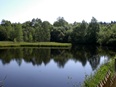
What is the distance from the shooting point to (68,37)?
7181cm

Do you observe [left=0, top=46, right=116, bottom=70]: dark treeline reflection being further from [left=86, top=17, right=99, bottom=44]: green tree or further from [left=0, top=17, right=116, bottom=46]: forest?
[left=86, top=17, right=99, bottom=44]: green tree

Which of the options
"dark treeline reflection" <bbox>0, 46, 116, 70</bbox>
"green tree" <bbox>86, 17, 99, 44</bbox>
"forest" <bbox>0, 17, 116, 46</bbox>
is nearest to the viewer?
"dark treeline reflection" <bbox>0, 46, 116, 70</bbox>

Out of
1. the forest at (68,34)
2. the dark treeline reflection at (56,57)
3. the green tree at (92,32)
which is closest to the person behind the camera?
the dark treeline reflection at (56,57)

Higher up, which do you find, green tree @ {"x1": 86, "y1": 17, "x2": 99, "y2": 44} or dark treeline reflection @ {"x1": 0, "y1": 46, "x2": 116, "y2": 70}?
green tree @ {"x1": 86, "y1": 17, "x2": 99, "y2": 44}

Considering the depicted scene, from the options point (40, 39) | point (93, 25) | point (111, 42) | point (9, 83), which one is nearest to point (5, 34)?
point (40, 39)

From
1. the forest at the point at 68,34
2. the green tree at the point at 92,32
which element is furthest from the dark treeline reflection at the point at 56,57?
the green tree at the point at 92,32

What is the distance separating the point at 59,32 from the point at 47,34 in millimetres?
3765

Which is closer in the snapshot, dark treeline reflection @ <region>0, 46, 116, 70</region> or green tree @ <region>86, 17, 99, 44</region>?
dark treeline reflection @ <region>0, 46, 116, 70</region>

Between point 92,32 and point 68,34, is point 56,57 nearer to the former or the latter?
point 92,32

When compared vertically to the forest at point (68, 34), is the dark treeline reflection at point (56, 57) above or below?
below

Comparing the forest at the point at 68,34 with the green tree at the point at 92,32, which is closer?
the forest at the point at 68,34

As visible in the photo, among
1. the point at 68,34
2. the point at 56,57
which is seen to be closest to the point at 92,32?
the point at 68,34

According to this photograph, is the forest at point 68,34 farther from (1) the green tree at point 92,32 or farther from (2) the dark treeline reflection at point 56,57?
(2) the dark treeline reflection at point 56,57

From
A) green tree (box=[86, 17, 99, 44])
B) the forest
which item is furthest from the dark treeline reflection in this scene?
green tree (box=[86, 17, 99, 44])
